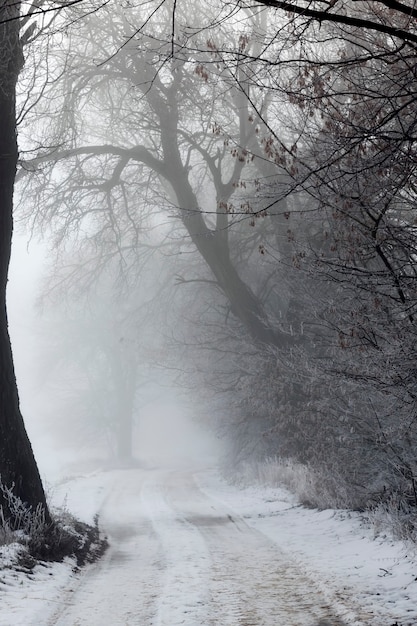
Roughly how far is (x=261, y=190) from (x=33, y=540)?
10169 mm

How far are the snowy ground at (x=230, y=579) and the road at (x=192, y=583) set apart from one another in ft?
0.04

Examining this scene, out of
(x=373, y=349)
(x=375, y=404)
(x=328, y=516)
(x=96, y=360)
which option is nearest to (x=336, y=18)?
(x=373, y=349)

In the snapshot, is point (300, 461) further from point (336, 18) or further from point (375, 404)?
point (336, 18)

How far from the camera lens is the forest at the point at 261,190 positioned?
20.9 feet

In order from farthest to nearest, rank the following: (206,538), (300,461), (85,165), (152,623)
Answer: (85,165) < (300,461) < (206,538) < (152,623)

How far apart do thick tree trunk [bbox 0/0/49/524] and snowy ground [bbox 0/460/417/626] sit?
1.45m

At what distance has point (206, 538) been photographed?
10.5 meters

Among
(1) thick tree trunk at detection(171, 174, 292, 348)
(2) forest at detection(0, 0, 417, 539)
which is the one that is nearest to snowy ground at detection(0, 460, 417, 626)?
(2) forest at detection(0, 0, 417, 539)

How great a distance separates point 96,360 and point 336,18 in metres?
38.0

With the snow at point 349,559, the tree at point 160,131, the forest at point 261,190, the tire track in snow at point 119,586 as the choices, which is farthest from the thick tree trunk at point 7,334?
the tree at point 160,131

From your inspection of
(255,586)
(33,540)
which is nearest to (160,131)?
(33,540)

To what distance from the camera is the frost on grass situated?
25.0 feet

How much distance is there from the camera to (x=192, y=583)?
7.11 meters

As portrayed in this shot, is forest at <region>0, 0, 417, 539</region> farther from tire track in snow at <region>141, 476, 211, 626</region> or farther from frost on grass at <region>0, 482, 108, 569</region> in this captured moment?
tire track in snow at <region>141, 476, 211, 626</region>
